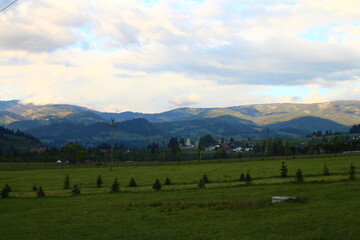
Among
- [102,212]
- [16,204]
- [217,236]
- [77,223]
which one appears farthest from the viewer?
[16,204]

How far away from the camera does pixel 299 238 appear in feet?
59.7

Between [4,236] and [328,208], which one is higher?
[328,208]

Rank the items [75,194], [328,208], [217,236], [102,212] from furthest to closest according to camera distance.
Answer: [75,194] < [102,212] < [328,208] < [217,236]

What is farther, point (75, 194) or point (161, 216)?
point (75, 194)

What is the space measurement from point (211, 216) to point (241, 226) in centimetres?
526

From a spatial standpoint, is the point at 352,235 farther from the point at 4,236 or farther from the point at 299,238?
the point at 4,236

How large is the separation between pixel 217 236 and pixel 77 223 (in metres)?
13.9

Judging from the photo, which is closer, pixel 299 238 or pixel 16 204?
pixel 299 238

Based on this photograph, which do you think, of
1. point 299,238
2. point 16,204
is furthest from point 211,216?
point 16,204

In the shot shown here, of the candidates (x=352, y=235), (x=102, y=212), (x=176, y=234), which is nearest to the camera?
(x=352, y=235)

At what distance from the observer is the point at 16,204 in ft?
154

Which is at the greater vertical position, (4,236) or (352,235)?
(352,235)

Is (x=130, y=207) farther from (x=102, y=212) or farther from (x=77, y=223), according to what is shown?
(x=77, y=223)

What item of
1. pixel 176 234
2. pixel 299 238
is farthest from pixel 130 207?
pixel 299 238
